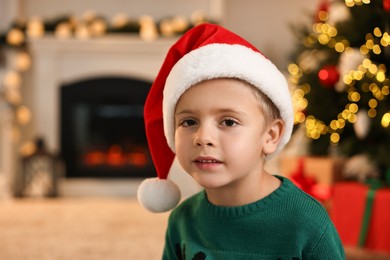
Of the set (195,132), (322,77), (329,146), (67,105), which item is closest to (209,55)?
(195,132)

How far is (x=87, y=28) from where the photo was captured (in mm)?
4352

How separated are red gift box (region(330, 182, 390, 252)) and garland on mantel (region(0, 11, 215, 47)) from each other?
207 centimetres

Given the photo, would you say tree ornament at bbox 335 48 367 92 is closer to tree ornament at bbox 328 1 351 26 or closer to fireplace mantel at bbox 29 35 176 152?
tree ornament at bbox 328 1 351 26

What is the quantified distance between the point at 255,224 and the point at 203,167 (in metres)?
0.15

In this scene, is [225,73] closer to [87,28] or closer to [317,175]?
[317,175]

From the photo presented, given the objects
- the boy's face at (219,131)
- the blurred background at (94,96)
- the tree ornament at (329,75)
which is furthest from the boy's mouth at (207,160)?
the blurred background at (94,96)

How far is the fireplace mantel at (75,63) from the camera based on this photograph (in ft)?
14.2

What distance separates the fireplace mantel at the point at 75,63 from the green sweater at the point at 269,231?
3.31 meters

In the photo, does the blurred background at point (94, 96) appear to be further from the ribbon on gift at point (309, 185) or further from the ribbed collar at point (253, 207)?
the ribbed collar at point (253, 207)

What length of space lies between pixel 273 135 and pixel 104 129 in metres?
3.48

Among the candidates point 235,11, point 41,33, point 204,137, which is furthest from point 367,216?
point 41,33

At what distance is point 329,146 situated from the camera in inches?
119

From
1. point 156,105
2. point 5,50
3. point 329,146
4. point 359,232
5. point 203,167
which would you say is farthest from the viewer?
point 5,50

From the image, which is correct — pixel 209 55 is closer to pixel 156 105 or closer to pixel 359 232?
pixel 156 105
